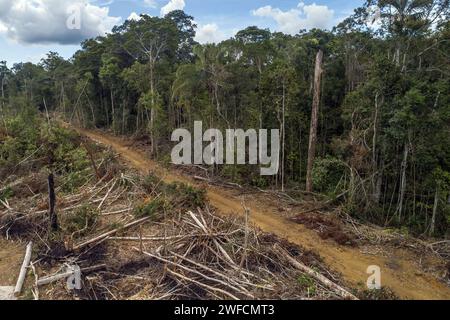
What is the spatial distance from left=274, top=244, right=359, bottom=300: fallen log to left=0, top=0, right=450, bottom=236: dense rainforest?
3899 millimetres

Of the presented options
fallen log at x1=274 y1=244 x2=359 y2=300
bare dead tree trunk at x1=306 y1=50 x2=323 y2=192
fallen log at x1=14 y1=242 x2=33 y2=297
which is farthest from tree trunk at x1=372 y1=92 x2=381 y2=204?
fallen log at x1=14 y1=242 x2=33 y2=297

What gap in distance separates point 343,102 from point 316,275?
10667 millimetres

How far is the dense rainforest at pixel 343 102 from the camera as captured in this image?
10969 mm

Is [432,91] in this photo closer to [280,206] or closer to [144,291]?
[280,206]

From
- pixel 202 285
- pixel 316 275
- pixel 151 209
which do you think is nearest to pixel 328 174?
pixel 316 275

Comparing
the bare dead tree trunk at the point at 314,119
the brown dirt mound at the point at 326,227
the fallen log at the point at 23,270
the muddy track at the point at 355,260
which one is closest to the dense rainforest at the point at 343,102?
the bare dead tree trunk at the point at 314,119

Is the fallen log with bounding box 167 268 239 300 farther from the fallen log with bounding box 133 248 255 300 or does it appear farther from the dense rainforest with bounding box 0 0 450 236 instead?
the dense rainforest with bounding box 0 0 450 236

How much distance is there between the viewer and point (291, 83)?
12523 mm

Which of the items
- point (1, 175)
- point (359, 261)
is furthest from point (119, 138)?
point (359, 261)

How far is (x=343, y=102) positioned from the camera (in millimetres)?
15500

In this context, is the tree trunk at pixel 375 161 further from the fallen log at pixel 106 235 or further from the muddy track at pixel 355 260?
the fallen log at pixel 106 235

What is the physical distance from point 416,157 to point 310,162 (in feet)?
11.4

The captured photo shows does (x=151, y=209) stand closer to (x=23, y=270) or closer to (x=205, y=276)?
(x=23, y=270)

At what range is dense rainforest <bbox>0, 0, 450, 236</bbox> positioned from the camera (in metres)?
11.0
